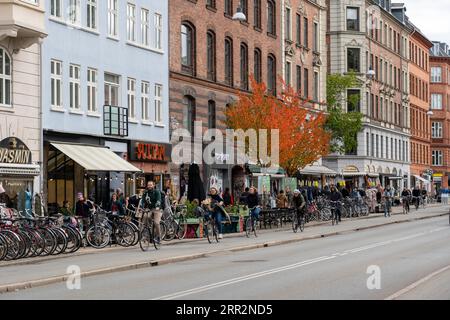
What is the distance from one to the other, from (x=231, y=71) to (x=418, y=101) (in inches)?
2285

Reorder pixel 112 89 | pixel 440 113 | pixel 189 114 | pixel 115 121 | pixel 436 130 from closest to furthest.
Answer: pixel 115 121 < pixel 112 89 < pixel 189 114 < pixel 440 113 < pixel 436 130

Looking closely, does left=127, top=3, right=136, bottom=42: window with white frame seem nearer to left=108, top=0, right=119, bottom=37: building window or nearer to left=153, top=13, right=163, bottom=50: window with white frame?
left=108, top=0, right=119, bottom=37: building window

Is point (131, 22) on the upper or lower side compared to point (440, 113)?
lower

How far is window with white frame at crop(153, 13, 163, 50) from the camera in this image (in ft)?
149

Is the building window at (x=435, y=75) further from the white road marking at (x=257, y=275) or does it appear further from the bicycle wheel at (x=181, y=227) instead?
the white road marking at (x=257, y=275)

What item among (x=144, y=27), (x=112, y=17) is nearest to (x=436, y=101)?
(x=144, y=27)

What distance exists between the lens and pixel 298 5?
65375 mm

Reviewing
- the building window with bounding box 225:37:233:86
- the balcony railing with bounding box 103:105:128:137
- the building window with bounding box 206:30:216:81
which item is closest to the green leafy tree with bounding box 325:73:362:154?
the building window with bounding box 225:37:233:86

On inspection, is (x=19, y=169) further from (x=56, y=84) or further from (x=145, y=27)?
(x=145, y=27)

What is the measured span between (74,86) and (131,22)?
18.6 ft

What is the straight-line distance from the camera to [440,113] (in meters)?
123

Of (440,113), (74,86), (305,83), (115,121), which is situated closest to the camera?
(74,86)
